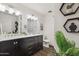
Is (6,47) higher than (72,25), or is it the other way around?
(72,25)

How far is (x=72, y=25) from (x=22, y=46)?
0.86m

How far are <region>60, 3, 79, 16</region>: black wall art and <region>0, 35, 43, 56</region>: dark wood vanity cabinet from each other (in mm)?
536

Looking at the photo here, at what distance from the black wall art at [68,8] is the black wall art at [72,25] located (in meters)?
0.12

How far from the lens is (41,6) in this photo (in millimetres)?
1794

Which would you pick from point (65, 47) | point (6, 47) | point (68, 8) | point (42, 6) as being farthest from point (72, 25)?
point (6, 47)

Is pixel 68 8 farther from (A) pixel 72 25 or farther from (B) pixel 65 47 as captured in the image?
(B) pixel 65 47

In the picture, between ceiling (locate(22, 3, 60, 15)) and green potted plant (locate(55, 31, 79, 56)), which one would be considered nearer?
green potted plant (locate(55, 31, 79, 56))

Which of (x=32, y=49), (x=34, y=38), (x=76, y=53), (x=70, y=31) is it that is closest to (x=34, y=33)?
(x=34, y=38)

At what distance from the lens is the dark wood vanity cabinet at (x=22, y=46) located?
1.76 meters

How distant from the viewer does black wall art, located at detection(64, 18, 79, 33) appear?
174 cm

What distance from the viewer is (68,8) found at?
5.85ft

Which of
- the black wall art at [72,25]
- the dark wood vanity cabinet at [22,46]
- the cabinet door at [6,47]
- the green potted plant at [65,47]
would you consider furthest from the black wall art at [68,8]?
the cabinet door at [6,47]

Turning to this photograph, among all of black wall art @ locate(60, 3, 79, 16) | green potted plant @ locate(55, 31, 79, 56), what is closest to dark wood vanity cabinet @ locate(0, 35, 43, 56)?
green potted plant @ locate(55, 31, 79, 56)

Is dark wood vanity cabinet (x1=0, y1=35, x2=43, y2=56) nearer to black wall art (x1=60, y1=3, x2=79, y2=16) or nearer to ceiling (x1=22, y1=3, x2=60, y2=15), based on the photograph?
ceiling (x1=22, y1=3, x2=60, y2=15)
